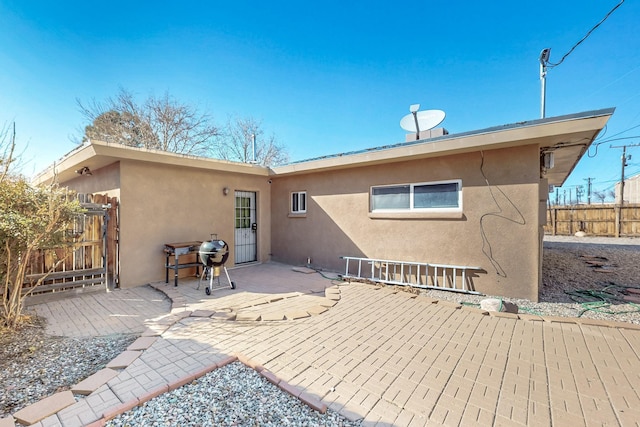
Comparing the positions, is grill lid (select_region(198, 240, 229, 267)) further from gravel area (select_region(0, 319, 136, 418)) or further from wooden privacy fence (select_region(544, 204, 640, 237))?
wooden privacy fence (select_region(544, 204, 640, 237))

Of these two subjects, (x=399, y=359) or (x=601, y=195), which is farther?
(x=601, y=195)

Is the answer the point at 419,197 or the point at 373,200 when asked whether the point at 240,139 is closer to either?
the point at 373,200

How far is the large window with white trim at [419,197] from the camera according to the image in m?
6.46

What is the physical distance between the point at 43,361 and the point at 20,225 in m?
2.10

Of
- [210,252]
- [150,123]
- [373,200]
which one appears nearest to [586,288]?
[373,200]

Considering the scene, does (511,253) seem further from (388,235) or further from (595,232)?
(595,232)

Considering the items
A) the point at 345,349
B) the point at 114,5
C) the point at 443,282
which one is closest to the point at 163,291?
the point at 345,349

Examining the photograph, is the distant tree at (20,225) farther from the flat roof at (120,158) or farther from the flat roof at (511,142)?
the flat roof at (511,142)

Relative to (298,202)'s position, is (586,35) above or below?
above

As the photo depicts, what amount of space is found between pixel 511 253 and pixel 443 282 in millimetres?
1577

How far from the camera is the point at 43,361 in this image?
3.19m

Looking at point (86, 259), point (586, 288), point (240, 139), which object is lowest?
point (586, 288)

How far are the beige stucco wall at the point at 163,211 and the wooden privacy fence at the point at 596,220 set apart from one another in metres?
18.1

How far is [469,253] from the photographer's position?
621 centimetres
